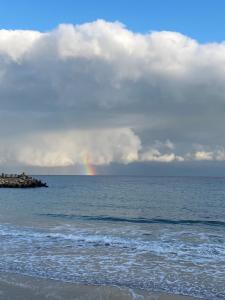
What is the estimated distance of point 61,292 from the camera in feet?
46.5

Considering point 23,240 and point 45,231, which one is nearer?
point 23,240

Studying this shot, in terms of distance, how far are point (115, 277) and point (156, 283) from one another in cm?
180

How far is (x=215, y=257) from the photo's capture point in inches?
805

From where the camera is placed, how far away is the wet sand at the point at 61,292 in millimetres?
13586

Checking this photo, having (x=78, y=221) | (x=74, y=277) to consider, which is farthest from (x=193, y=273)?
(x=78, y=221)

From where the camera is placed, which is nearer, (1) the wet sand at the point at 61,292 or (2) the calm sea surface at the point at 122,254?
(1) the wet sand at the point at 61,292

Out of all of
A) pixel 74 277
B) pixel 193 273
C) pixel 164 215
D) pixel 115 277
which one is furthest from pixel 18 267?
pixel 164 215

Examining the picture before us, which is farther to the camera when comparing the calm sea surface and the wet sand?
the calm sea surface

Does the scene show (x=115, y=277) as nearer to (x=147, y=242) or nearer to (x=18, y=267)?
(x=18, y=267)

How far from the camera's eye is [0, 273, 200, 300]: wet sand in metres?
13.6

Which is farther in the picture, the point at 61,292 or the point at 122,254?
the point at 122,254

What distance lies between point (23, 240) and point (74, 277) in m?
9.18

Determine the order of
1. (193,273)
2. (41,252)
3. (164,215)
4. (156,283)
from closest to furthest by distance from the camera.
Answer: (156,283) < (193,273) < (41,252) < (164,215)

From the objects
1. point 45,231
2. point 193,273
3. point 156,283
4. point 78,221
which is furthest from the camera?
point 78,221
